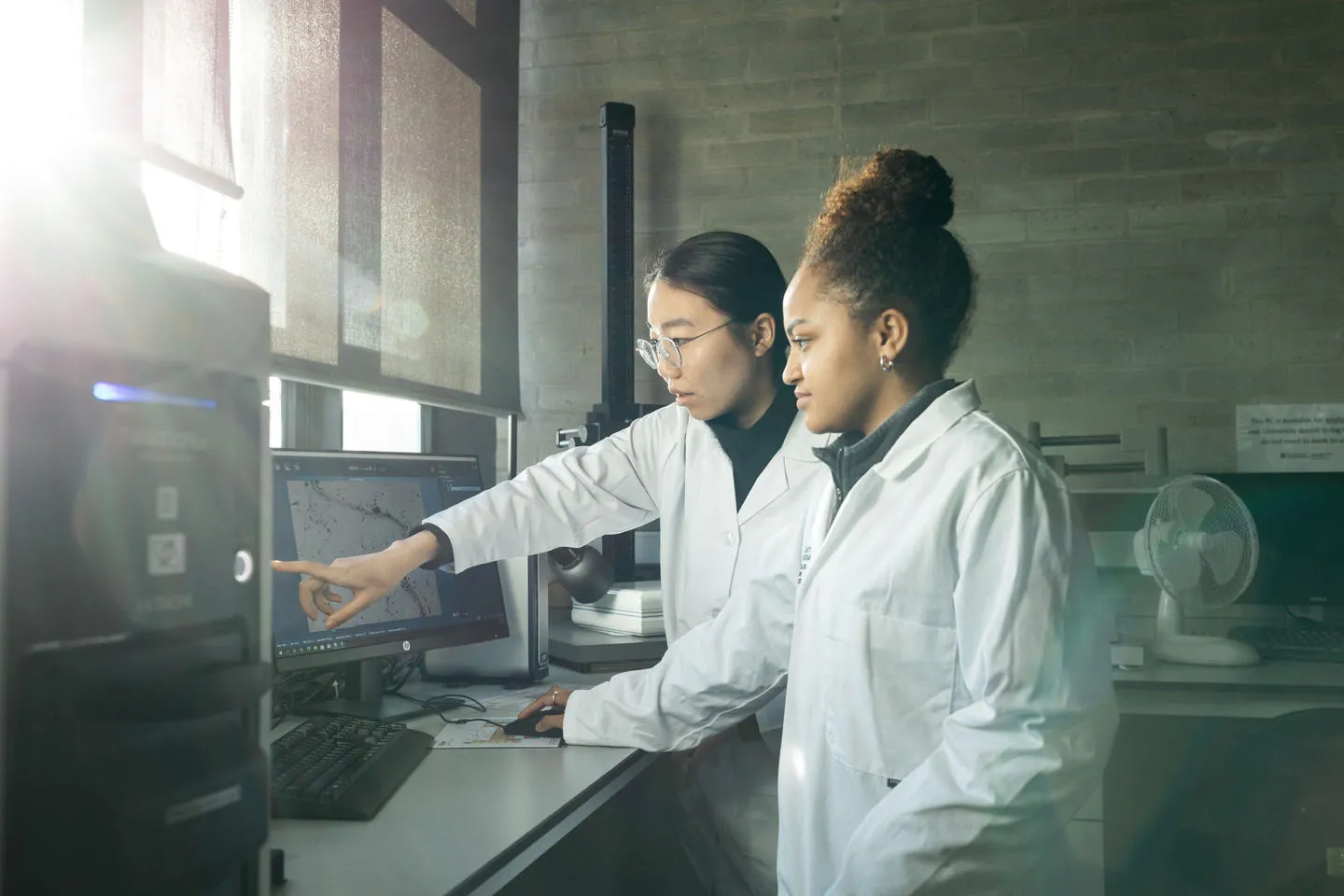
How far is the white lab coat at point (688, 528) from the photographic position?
1.63 m

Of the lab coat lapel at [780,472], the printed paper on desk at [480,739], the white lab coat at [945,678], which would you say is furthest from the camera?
the lab coat lapel at [780,472]

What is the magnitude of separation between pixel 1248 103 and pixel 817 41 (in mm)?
1170

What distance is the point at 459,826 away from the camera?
1.18 meters

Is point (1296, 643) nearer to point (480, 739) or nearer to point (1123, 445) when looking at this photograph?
point (1123, 445)

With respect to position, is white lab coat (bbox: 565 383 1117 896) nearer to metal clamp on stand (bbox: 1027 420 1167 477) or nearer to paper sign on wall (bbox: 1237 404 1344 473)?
metal clamp on stand (bbox: 1027 420 1167 477)

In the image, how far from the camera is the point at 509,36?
128 inches

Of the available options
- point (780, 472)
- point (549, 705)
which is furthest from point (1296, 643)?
point (549, 705)

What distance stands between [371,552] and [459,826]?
616 millimetres

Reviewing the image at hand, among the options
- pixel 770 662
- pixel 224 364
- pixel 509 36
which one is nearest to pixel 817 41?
pixel 509 36

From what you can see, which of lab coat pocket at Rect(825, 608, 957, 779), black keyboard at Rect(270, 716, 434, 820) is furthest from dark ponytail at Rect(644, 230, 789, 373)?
black keyboard at Rect(270, 716, 434, 820)

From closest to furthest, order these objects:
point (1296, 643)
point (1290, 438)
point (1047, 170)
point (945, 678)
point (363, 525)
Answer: point (945, 678)
point (363, 525)
point (1296, 643)
point (1290, 438)
point (1047, 170)

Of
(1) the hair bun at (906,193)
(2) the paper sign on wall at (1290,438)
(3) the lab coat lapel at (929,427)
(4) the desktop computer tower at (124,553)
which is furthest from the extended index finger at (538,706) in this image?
(2) the paper sign on wall at (1290,438)

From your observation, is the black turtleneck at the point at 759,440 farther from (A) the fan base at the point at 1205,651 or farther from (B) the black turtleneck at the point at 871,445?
(A) the fan base at the point at 1205,651

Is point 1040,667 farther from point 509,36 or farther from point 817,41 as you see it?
point 509,36
